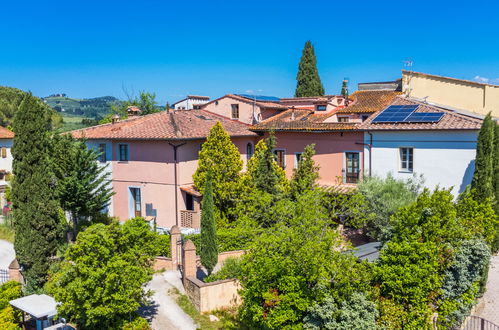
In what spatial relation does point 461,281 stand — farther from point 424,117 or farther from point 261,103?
point 261,103

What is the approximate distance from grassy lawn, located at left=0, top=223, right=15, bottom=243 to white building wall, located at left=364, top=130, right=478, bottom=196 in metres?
23.7

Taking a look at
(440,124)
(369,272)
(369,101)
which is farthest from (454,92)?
(369,272)

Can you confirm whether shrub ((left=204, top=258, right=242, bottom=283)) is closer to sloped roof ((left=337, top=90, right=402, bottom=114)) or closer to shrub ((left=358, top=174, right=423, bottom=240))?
shrub ((left=358, top=174, right=423, bottom=240))

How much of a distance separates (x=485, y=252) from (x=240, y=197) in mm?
13357

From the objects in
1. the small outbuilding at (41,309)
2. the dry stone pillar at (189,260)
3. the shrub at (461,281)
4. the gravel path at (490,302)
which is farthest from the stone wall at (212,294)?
the gravel path at (490,302)

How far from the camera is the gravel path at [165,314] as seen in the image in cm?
1576

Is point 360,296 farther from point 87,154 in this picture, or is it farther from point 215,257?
point 87,154

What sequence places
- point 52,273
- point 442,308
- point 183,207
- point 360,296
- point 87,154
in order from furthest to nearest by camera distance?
point 183,207 → point 87,154 → point 52,273 → point 442,308 → point 360,296

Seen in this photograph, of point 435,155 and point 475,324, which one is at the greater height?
point 435,155

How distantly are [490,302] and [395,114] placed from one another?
1142 centimetres

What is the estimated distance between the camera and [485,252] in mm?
15031

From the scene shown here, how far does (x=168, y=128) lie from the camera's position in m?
28.1

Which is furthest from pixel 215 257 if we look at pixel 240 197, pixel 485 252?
pixel 485 252

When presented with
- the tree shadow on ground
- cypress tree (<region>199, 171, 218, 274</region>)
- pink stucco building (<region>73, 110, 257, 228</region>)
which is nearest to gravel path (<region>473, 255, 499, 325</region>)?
cypress tree (<region>199, 171, 218, 274</region>)
